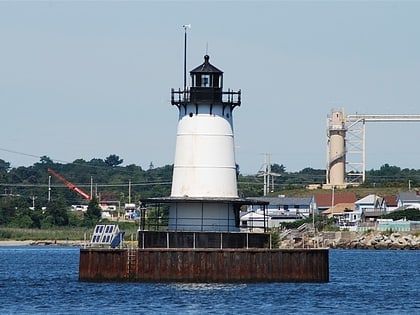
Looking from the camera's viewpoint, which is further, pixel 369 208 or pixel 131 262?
pixel 369 208

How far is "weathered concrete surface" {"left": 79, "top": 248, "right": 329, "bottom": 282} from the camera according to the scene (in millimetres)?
62156

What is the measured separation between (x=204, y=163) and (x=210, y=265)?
5117 mm

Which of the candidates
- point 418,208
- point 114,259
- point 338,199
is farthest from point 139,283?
point 338,199

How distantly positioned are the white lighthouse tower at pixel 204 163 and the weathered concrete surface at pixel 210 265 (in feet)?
8.61

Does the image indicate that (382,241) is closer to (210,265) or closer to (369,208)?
(369,208)

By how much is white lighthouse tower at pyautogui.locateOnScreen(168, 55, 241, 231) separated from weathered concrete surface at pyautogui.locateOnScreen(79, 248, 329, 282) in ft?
8.61

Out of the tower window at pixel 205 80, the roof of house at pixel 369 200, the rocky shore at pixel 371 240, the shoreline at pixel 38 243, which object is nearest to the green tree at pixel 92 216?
the shoreline at pixel 38 243

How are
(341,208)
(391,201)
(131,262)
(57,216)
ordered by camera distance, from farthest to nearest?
(57,216), (391,201), (341,208), (131,262)

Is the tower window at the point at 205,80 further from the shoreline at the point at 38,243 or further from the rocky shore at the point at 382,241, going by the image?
the shoreline at the point at 38,243

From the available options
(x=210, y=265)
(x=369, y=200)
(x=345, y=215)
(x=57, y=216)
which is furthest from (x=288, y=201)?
(x=210, y=265)

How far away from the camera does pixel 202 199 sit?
63875 millimetres

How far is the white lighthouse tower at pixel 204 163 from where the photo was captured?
64.6 meters

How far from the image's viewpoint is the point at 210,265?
6216cm

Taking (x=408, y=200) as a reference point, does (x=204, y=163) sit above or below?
below
